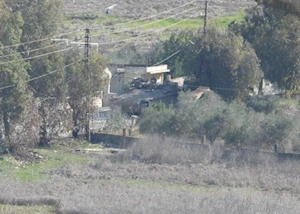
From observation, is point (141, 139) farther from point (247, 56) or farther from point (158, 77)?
point (158, 77)

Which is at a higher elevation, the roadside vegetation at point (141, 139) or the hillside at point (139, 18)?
the hillside at point (139, 18)

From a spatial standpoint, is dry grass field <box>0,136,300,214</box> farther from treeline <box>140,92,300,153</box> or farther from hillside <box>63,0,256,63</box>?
hillside <box>63,0,256,63</box>

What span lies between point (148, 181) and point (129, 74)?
21038 millimetres

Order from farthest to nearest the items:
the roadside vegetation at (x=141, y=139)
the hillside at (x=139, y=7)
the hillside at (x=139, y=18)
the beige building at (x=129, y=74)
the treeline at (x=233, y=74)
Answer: the hillside at (x=139, y=7) → the hillside at (x=139, y=18) → the beige building at (x=129, y=74) → the treeline at (x=233, y=74) → the roadside vegetation at (x=141, y=139)

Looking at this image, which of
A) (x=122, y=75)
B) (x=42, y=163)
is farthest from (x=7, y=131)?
(x=122, y=75)

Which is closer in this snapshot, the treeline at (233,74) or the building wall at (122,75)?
the treeline at (233,74)

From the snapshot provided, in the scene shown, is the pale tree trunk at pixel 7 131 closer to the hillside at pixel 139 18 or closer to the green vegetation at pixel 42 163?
the green vegetation at pixel 42 163

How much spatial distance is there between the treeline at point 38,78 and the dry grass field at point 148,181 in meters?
1.17

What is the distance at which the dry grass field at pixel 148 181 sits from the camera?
67.4 feet

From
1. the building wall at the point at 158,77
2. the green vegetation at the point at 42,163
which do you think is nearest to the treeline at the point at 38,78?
the green vegetation at the point at 42,163

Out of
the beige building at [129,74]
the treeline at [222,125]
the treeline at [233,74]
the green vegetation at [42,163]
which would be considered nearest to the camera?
the green vegetation at [42,163]

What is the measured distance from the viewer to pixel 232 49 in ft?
133

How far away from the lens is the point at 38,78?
108 ft

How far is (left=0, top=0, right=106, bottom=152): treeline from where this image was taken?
30.8m
